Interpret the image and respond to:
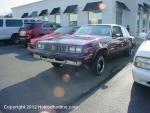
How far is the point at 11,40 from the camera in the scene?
15.7m

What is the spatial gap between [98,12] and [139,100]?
17034 mm

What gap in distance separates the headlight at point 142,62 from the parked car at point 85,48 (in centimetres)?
151

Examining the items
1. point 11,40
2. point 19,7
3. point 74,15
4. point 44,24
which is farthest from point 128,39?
point 19,7

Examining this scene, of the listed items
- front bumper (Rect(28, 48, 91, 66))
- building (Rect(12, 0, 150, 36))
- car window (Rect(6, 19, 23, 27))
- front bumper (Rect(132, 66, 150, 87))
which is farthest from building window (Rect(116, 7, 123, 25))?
front bumper (Rect(132, 66, 150, 87))

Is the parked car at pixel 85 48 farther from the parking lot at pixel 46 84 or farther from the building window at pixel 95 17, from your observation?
the building window at pixel 95 17

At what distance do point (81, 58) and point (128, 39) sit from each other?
13.5 ft

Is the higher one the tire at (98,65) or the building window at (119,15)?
the building window at (119,15)

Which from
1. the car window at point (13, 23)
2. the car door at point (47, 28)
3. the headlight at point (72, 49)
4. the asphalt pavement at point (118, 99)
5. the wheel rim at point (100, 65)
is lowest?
the asphalt pavement at point (118, 99)

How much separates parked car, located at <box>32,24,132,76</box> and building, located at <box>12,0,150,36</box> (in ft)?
40.3

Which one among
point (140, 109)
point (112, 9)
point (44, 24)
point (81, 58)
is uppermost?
point (112, 9)

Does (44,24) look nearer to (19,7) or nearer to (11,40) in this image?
(11,40)

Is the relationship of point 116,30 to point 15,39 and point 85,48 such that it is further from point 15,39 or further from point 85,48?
point 15,39

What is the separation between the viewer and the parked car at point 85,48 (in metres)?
5.99

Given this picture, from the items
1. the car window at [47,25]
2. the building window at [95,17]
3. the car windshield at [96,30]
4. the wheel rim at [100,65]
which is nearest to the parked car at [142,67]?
the wheel rim at [100,65]
